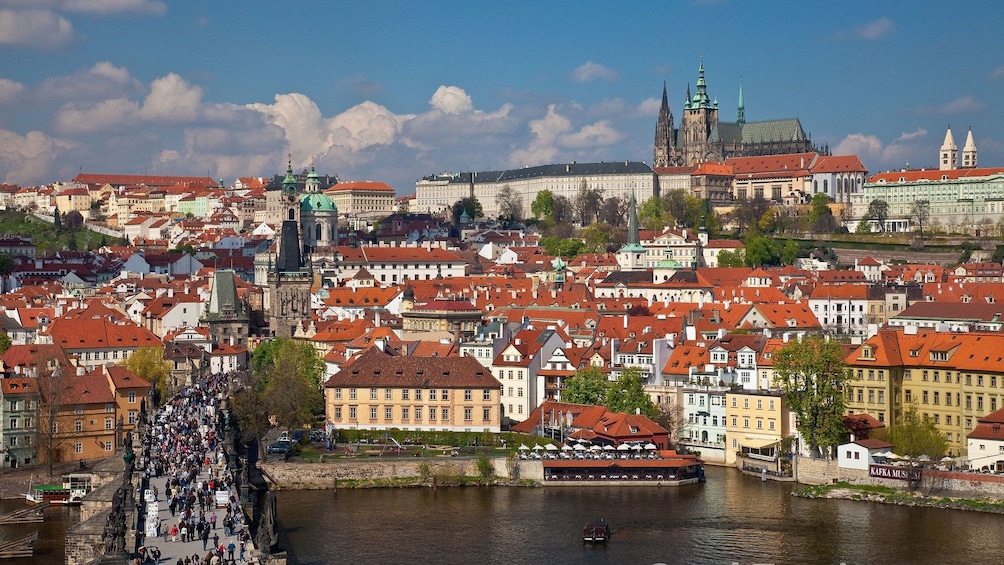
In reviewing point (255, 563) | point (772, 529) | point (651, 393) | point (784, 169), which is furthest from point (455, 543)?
point (784, 169)

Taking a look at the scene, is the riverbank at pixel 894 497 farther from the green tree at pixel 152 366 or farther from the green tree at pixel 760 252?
the green tree at pixel 760 252

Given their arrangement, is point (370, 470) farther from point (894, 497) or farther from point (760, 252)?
point (760, 252)

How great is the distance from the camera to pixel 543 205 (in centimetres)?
18762

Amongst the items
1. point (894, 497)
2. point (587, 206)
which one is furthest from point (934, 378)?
point (587, 206)

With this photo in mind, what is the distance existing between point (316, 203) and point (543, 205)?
4048 centimetres

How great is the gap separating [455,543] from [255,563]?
15.1m

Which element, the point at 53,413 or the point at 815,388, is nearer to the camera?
the point at 815,388

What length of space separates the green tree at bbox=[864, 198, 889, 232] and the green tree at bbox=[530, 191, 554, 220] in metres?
38.0

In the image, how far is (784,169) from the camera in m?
193

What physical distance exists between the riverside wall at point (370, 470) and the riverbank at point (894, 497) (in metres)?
9.58

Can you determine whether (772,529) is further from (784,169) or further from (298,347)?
(784,169)

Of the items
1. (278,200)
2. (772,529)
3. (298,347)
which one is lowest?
(772,529)

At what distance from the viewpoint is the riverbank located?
158 feet

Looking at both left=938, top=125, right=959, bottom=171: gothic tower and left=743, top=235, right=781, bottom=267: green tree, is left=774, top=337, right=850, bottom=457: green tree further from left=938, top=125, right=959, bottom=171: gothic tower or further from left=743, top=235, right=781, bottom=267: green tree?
left=938, top=125, right=959, bottom=171: gothic tower
